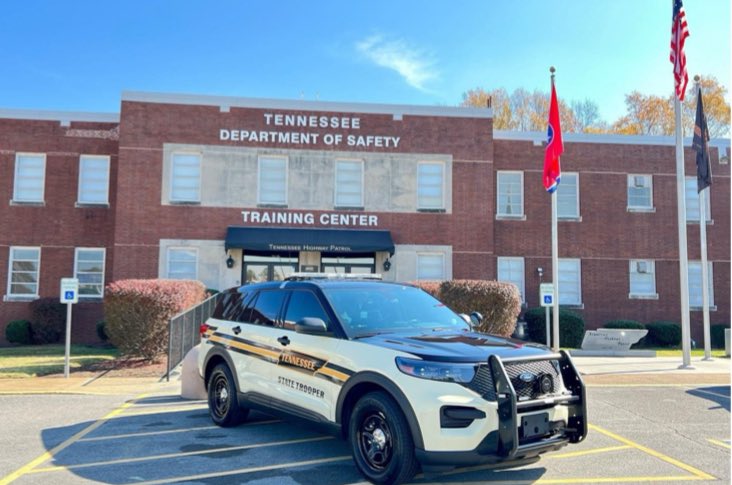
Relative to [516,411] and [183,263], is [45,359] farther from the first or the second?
[516,411]

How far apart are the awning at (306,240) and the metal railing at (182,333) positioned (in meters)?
3.96

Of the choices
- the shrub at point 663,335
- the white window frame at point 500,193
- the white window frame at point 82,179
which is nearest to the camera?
the white window frame at point 82,179

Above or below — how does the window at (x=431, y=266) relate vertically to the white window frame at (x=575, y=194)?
below

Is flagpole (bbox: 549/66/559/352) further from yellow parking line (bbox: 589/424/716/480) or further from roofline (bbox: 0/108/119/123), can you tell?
roofline (bbox: 0/108/119/123)

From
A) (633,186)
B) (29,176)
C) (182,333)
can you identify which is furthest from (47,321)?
(633,186)

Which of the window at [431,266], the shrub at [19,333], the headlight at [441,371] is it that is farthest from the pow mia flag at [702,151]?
the shrub at [19,333]

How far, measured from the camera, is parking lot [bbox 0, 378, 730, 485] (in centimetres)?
556

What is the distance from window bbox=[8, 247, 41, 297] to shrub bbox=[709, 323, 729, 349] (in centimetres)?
2384

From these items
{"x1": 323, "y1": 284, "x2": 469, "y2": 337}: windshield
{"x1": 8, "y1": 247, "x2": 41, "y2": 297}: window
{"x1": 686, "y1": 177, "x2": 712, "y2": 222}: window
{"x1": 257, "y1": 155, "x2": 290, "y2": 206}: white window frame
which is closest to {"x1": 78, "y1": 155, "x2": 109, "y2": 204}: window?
{"x1": 8, "y1": 247, "x2": 41, "y2": 297}: window

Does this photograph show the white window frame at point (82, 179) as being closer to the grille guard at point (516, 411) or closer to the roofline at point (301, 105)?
the roofline at point (301, 105)

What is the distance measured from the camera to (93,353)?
1673 cm

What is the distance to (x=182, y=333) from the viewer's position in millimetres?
12984

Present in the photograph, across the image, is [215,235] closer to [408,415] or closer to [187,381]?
[187,381]

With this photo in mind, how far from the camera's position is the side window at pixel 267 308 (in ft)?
22.7
